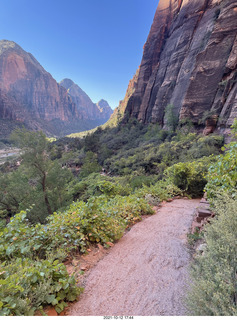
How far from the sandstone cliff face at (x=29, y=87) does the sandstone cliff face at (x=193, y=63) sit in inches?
4427

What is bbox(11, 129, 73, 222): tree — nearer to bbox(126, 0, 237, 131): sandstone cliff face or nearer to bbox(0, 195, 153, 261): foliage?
bbox(0, 195, 153, 261): foliage

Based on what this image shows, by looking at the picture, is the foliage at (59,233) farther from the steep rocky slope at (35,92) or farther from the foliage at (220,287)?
the steep rocky slope at (35,92)

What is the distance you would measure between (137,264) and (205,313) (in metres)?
1.37

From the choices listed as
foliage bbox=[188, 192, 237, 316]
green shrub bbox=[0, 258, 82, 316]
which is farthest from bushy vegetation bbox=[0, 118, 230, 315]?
foliage bbox=[188, 192, 237, 316]

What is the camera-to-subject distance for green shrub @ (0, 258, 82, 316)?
1268 mm

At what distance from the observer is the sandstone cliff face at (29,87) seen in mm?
131875

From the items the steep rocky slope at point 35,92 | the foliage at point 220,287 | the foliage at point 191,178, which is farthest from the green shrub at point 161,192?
the steep rocky slope at point 35,92

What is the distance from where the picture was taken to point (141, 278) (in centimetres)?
200

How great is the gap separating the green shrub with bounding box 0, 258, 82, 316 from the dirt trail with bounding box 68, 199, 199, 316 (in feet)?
0.63

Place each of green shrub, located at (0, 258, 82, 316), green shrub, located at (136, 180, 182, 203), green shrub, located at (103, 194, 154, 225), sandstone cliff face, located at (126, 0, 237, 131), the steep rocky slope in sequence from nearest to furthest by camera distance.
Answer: green shrub, located at (0, 258, 82, 316) < green shrub, located at (103, 194, 154, 225) < green shrub, located at (136, 180, 182, 203) < sandstone cliff face, located at (126, 0, 237, 131) < the steep rocky slope

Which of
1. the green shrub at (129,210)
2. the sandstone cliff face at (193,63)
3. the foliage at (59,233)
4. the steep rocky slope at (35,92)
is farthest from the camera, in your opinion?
the steep rocky slope at (35,92)

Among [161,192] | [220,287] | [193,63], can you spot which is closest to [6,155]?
[193,63]

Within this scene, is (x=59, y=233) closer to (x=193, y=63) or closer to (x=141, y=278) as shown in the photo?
(x=141, y=278)

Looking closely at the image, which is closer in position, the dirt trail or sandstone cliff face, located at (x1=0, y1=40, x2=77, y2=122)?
the dirt trail
